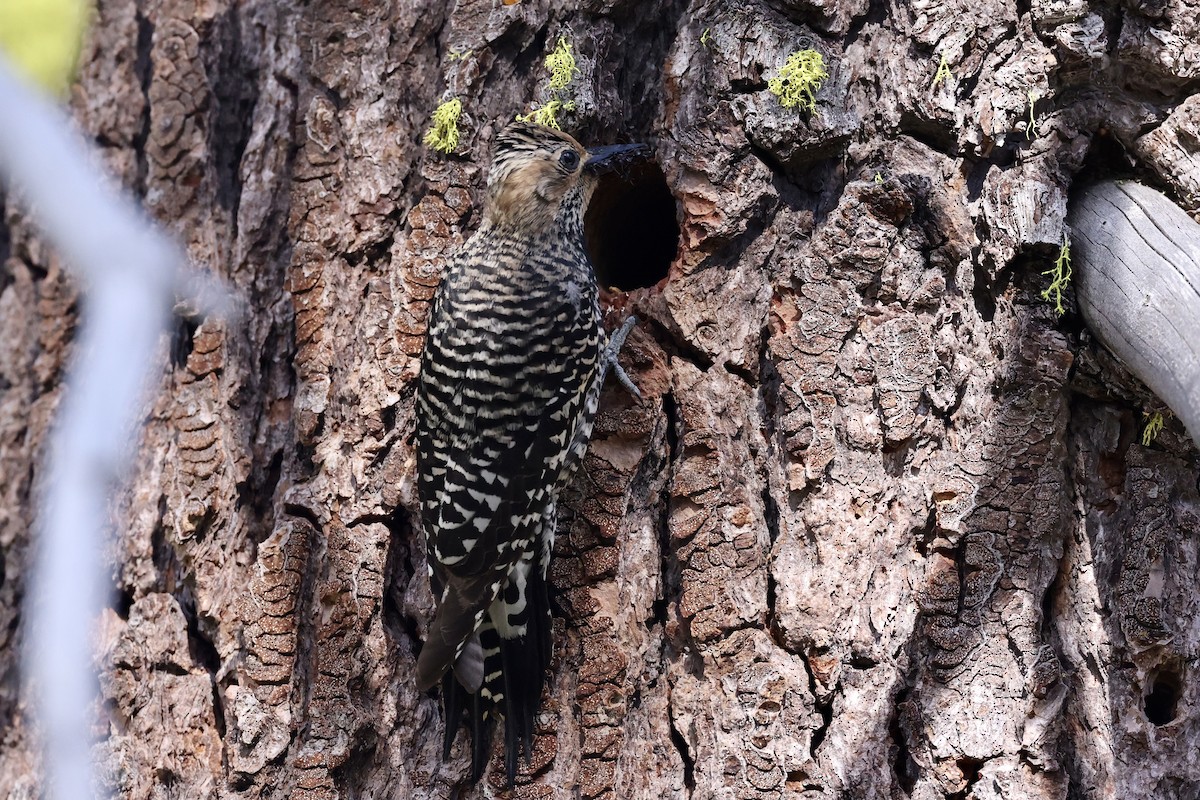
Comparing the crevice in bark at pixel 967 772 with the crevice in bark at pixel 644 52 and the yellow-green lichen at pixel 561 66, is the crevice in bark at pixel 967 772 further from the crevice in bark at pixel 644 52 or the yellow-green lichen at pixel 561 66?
the yellow-green lichen at pixel 561 66

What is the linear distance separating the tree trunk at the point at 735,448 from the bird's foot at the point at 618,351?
1.4 inches

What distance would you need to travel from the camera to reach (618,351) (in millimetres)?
2965

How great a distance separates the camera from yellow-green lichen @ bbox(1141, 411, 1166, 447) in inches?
99.8

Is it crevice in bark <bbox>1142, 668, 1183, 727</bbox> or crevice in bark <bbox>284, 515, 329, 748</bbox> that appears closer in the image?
crevice in bark <bbox>1142, 668, 1183, 727</bbox>

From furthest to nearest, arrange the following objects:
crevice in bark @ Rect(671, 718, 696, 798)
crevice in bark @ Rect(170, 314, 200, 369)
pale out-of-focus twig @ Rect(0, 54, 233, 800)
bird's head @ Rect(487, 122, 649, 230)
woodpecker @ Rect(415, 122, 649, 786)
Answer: crevice in bark @ Rect(170, 314, 200, 369) → bird's head @ Rect(487, 122, 649, 230) → woodpecker @ Rect(415, 122, 649, 786) → crevice in bark @ Rect(671, 718, 696, 798) → pale out-of-focus twig @ Rect(0, 54, 233, 800)

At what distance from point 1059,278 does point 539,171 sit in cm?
141

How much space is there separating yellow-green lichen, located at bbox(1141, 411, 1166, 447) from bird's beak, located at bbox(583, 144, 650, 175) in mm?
1453

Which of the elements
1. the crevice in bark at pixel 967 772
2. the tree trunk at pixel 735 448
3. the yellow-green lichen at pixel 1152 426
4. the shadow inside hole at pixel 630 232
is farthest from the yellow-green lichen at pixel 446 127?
the crevice in bark at pixel 967 772

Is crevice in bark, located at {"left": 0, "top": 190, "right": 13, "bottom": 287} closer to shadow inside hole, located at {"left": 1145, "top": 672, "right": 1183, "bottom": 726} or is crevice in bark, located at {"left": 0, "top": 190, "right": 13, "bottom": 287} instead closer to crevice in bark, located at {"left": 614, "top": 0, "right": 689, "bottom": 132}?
crevice in bark, located at {"left": 614, "top": 0, "right": 689, "bottom": 132}

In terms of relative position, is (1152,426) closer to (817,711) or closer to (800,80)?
(817,711)

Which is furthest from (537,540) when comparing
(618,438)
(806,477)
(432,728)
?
(806,477)

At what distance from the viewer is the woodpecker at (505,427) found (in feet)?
8.83

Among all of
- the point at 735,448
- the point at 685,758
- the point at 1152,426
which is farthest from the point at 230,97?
the point at 1152,426

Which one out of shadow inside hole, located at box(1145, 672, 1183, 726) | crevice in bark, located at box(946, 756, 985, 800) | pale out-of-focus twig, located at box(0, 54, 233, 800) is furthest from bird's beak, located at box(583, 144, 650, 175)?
shadow inside hole, located at box(1145, 672, 1183, 726)
